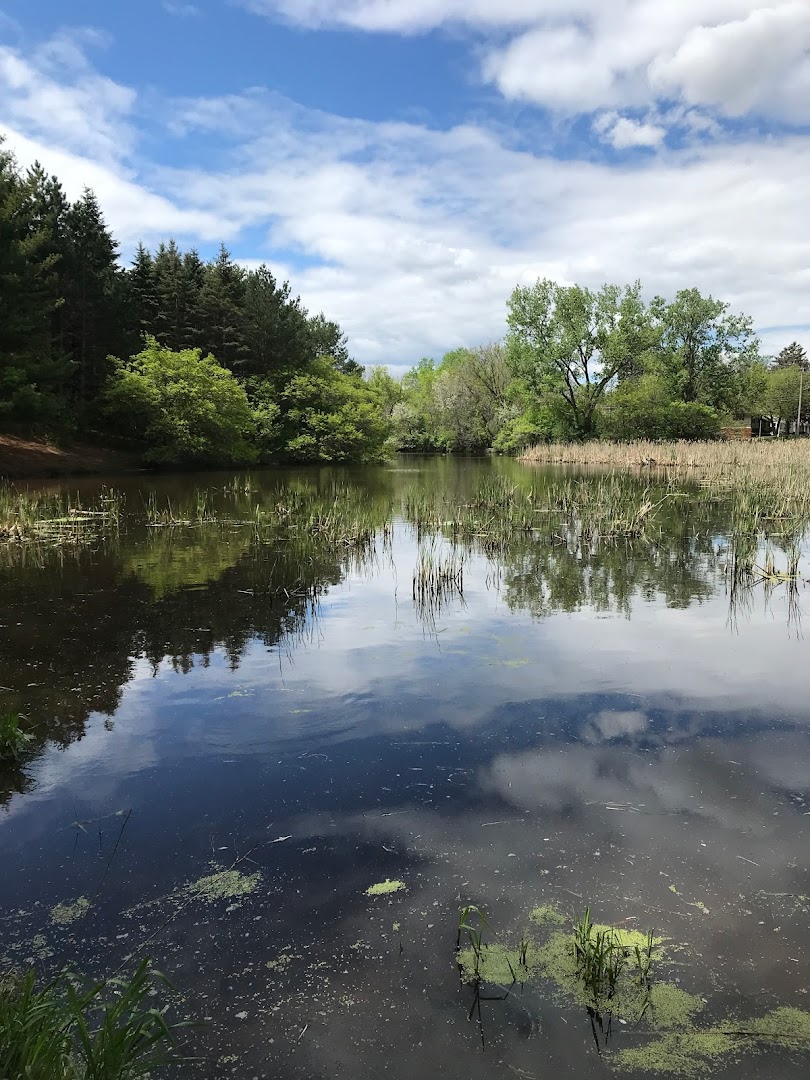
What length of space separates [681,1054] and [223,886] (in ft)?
7.47

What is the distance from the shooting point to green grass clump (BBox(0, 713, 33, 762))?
5.20 meters

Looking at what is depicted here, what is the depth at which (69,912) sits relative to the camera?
3539 mm

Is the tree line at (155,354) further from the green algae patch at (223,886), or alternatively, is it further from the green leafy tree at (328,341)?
the green algae patch at (223,886)

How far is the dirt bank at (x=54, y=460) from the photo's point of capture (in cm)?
3132

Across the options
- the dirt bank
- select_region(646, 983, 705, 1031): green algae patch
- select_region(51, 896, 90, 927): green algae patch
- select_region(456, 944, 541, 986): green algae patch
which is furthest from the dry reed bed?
the dirt bank

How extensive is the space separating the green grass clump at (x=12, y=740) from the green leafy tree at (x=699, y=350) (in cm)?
5743

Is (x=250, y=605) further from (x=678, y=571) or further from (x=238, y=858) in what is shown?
(x=678, y=571)

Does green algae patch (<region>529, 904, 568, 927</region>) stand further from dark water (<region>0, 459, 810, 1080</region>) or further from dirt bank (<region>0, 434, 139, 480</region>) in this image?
dirt bank (<region>0, 434, 139, 480</region>)

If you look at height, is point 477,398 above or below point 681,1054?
above

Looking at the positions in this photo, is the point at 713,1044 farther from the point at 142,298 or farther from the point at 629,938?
the point at 142,298

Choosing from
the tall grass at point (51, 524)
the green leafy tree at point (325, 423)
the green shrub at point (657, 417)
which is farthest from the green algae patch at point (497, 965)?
the green shrub at point (657, 417)

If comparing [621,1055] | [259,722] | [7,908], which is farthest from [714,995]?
[259,722]

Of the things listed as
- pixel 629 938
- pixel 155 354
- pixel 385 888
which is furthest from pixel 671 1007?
pixel 155 354

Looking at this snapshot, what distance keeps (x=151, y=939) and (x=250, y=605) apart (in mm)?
6635
